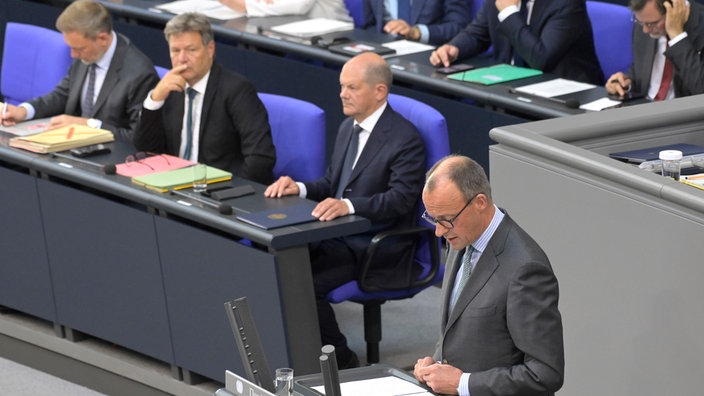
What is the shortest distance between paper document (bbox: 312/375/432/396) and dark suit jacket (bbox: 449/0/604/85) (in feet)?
11.6

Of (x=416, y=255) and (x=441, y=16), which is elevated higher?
(x=441, y=16)

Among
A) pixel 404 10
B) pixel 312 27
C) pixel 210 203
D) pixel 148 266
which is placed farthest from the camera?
pixel 404 10

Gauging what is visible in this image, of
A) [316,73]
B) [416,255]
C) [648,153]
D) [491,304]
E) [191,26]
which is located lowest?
[416,255]

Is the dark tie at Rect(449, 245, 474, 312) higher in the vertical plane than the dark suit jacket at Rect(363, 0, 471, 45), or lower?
higher

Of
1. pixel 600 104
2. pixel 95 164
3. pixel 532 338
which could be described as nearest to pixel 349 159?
pixel 95 164

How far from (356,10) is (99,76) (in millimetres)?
2271

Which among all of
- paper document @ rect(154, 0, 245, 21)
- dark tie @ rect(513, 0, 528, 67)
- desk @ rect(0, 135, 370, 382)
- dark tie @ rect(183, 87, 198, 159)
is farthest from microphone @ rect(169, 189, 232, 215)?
paper document @ rect(154, 0, 245, 21)

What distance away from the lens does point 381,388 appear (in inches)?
136

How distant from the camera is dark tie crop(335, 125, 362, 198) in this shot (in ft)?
18.4

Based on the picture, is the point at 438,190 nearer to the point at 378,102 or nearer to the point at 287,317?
the point at 287,317

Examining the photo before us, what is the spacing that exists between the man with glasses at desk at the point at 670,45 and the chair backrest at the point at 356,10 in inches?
102

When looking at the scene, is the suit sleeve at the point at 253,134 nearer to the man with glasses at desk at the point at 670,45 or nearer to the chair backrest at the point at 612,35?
the man with glasses at desk at the point at 670,45

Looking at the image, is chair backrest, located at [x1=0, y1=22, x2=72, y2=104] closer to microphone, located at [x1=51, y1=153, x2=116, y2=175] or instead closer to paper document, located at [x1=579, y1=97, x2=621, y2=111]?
microphone, located at [x1=51, y1=153, x2=116, y2=175]

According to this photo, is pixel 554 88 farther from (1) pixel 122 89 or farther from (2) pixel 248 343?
(2) pixel 248 343
